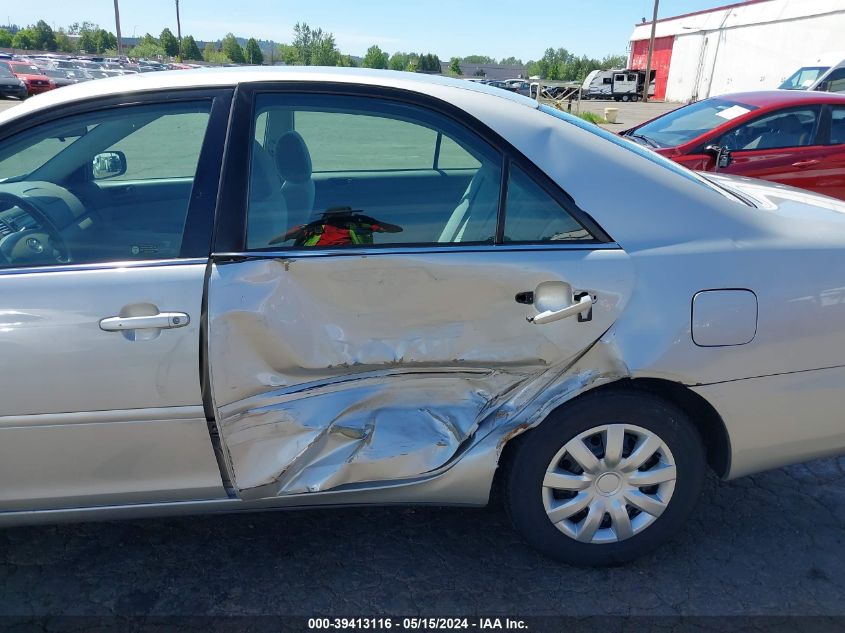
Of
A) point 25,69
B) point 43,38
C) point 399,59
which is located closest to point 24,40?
point 43,38

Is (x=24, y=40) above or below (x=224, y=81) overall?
above

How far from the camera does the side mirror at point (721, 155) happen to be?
593 centimetres

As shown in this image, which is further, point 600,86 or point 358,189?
point 600,86

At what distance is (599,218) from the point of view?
2215mm

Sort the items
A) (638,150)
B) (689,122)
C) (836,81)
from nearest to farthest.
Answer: (638,150), (689,122), (836,81)

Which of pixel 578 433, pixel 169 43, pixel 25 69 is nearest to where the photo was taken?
pixel 578 433

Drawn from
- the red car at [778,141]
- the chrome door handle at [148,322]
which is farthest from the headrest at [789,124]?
the chrome door handle at [148,322]

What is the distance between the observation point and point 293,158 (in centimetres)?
251

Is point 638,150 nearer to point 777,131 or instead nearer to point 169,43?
point 777,131

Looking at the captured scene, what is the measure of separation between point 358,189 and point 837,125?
5.98 meters

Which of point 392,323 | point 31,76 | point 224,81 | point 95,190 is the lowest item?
point 31,76

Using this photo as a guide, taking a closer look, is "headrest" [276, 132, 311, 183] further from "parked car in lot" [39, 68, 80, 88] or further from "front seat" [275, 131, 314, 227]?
"parked car in lot" [39, 68, 80, 88]

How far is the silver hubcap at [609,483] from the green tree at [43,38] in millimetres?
97330

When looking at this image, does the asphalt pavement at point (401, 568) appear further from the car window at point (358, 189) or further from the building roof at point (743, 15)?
the building roof at point (743, 15)
